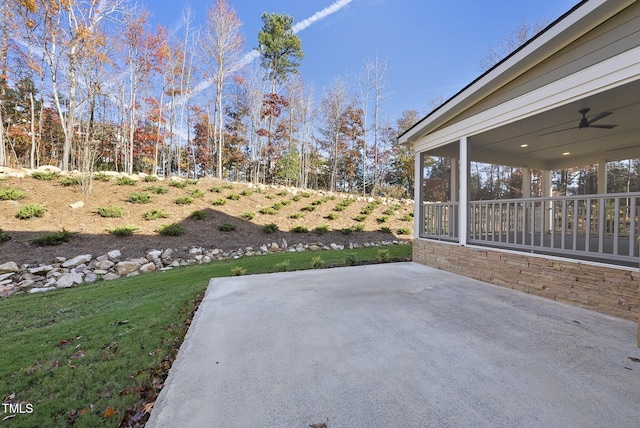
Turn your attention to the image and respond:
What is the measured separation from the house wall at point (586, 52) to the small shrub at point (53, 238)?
10196 mm

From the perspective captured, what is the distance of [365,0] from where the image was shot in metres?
12.8

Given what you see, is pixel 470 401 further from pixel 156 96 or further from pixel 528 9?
pixel 156 96

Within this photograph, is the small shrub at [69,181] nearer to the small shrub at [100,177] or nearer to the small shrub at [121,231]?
the small shrub at [100,177]

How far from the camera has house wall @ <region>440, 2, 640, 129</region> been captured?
288 cm

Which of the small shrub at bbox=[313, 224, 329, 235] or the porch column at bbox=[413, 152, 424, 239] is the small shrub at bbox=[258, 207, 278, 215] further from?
the porch column at bbox=[413, 152, 424, 239]

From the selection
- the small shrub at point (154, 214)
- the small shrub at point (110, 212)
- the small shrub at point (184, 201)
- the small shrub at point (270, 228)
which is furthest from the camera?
the small shrub at point (184, 201)

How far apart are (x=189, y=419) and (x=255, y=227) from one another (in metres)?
9.09

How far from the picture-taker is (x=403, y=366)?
2.00 m

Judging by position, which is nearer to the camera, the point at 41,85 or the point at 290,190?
the point at 41,85

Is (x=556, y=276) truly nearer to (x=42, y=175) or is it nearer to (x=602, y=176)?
(x=602, y=176)

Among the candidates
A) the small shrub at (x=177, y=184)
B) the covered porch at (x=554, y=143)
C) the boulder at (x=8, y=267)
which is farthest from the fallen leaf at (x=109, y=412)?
the small shrub at (x=177, y=184)

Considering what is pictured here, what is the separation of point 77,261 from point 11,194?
4277mm

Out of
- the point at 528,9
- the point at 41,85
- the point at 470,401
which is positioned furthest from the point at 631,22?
the point at 41,85

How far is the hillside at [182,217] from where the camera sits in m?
7.44
